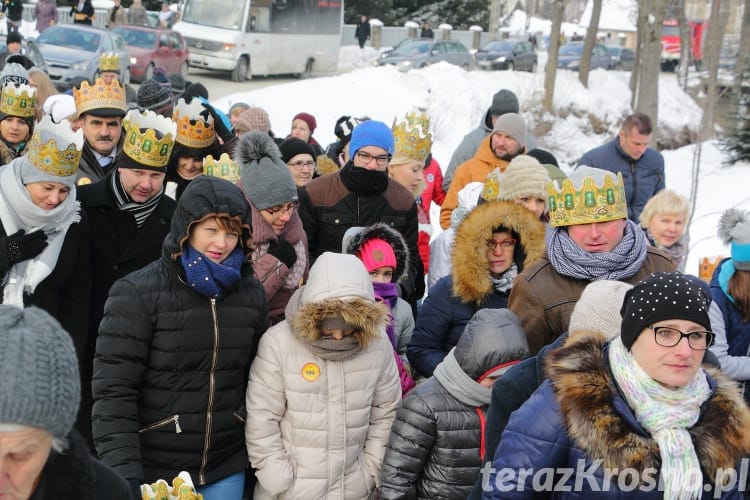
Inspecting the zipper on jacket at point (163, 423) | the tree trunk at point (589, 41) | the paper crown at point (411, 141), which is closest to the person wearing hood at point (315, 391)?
the zipper on jacket at point (163, 423)

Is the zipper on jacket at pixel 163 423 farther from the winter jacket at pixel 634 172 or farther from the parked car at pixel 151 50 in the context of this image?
the parked car at pixel 151 50

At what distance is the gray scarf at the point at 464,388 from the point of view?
421 centimetres

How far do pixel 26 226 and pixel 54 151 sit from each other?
41 cm

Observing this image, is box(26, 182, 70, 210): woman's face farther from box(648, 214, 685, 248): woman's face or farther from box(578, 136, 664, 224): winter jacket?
box(578, 136, 664, 224): winter jacket

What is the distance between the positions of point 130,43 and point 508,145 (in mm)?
20581

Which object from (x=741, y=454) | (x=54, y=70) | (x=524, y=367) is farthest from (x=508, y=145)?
(x=54, y=70)

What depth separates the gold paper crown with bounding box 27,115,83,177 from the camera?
4.96 m

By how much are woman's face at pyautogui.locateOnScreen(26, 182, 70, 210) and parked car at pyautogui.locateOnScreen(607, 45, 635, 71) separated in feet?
138

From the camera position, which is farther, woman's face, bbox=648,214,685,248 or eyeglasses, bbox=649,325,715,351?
woman's face, bbox=648,214,685,248

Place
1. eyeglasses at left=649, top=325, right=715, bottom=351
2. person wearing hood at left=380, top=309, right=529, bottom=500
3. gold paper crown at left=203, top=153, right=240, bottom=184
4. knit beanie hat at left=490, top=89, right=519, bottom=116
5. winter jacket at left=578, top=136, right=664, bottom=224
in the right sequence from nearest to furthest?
eyeglasses at left=649, top=325, right=715, bottom=351 < person wearing hood at left=380, top=309, right=529, bottom=500 < gold paper crown at left=203, top=153, right=240, bottom=184 < winter jacket at left=578, top=136, right=664, bottom=224 < knit beanie hat at left=490, top=89, right=519, bottom=116

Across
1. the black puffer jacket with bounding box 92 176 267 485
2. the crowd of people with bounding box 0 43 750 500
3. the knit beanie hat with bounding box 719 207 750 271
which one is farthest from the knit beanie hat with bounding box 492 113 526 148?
the black puffer jacket with bounding box 92 176 267 485

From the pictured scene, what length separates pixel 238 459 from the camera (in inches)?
169

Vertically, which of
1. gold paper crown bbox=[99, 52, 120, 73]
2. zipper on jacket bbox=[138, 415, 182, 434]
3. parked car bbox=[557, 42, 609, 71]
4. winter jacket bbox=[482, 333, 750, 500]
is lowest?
zipper on jacket bbox=[138, 415, 182, 434]

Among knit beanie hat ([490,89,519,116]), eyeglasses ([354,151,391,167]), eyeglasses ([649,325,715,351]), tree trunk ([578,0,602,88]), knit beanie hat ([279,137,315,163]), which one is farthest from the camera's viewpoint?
tree trunk ([578,0,602,88])
